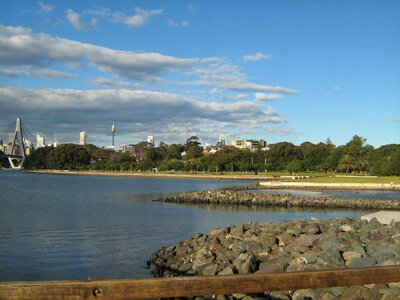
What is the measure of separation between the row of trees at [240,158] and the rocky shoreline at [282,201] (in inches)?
1913

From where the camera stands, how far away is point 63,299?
239 centimetres

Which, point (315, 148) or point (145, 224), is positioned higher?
point (315, 148)

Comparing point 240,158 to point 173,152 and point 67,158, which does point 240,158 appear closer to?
point 173,152

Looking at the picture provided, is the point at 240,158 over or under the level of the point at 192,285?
over

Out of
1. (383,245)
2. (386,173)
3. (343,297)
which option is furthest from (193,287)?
(386,173)

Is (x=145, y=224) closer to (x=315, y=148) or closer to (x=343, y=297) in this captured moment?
(x=343, y=297)

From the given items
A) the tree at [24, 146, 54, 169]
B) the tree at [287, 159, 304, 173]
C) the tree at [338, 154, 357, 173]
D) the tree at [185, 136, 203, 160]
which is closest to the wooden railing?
the tree at [338, 154, 357, 173]

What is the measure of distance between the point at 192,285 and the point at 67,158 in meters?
173

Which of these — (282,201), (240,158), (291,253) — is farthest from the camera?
(240,158)

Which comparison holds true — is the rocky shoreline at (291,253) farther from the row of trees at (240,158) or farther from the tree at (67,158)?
the tree at (67,158)

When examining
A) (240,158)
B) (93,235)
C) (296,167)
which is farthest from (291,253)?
(240,158)

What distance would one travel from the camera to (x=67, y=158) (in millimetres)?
169125

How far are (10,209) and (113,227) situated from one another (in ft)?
43.8

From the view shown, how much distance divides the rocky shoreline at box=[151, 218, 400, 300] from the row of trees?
7579cm
